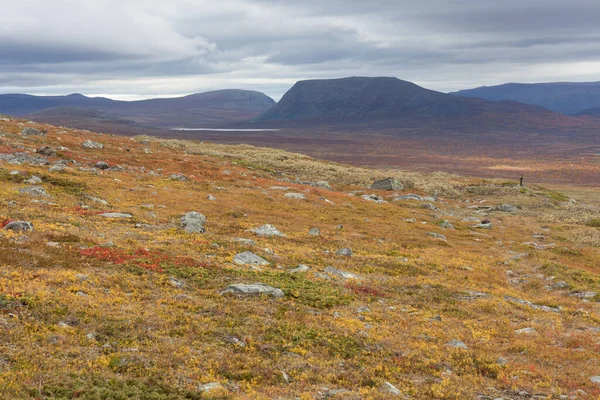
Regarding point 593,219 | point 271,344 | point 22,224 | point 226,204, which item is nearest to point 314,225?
point 226,204

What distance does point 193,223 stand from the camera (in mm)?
29188

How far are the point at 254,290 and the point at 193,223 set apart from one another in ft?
39.6

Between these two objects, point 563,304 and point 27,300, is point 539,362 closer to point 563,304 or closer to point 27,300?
point 563,304

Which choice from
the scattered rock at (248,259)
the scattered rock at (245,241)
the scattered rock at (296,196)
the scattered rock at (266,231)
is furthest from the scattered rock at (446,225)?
the scattered rock at (248,259)

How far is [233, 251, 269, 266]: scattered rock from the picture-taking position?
22.9 meters

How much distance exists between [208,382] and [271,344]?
10.4ft

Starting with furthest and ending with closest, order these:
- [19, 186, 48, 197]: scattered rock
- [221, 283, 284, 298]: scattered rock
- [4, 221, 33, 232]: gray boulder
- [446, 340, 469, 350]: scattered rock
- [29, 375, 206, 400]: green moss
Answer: [19, 186, 48, 197]: scattered rock → [4, 221, 33, 232]: gray boulder → [221, 283, 284, 298]: scattered rock → [446, 340, 469, 350]: scattered rock → [29, 375, 206, 400]: green moss

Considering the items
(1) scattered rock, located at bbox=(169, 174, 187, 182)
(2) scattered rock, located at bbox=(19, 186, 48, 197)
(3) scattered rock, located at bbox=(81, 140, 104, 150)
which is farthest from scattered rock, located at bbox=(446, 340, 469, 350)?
(3) scattered rock, located at bbox=(81, 140, 104, 150)

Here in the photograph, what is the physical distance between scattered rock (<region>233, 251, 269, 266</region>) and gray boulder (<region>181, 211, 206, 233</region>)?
5.49 m

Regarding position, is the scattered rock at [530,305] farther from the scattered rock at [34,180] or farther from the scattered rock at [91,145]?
the scattered rock at [91,145]

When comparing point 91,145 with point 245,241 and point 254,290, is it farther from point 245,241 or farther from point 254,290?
point 254,290

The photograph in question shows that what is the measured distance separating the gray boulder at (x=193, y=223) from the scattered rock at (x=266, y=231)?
350 cm

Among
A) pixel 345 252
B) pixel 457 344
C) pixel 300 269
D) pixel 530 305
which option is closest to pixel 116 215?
pixel 300 269

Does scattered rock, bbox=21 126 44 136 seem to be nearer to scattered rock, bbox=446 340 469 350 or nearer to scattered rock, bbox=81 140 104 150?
scattered rock, bbox=81 140 104 150
